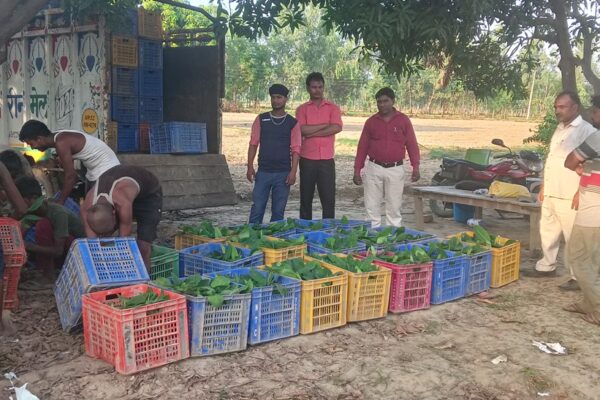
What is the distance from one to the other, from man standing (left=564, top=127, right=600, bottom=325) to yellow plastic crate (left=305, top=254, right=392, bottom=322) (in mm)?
1625

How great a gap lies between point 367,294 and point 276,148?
2.50m

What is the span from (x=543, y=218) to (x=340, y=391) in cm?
354

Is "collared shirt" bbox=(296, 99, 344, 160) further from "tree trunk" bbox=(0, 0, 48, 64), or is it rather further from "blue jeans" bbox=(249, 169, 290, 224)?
"tree trunk" bbox=(0, 0, 48, 64)

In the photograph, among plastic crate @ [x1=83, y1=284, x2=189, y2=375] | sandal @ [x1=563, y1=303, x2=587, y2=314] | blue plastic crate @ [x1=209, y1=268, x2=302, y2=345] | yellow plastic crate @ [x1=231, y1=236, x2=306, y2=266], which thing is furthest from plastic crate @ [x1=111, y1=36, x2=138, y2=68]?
sandal @ [x1=563, y1=303, x2=587, y2=314]

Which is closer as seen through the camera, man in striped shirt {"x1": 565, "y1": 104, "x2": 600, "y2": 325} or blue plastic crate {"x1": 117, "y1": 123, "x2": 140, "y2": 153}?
man in striped shirt {"x1": 565, "y1": 104, "x2": 600, "y2": 325}

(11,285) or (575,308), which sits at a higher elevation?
(11,285)

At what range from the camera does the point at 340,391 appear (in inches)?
147

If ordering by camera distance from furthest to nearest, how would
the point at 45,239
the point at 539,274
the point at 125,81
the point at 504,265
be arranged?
the point at 125,81, the point at 539,274, the point at 504,265, the point at 45,239

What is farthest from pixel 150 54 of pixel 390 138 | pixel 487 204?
pixel 487 204

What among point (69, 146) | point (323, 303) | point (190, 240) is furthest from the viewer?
point (190, 240)

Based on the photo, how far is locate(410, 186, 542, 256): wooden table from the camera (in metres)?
7.19

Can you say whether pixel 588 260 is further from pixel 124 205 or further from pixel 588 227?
pixel 124 205

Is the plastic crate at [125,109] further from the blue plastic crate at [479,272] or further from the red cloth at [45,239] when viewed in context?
the blue plastic crate at [479,272]

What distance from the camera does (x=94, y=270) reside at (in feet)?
13.7
